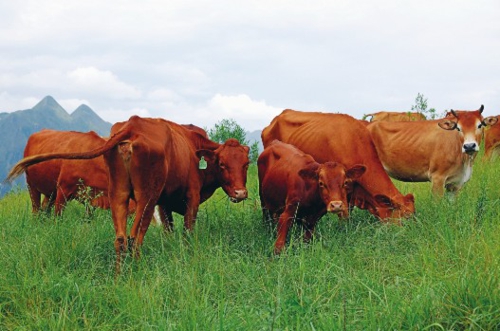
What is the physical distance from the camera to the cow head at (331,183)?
636 centimetres

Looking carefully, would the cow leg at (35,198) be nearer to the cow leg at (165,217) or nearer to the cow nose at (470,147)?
the cow leg at (165,217)

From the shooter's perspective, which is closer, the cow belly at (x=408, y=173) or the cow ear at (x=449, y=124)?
the cow ear at (x=449, y=124)

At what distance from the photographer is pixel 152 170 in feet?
20.8

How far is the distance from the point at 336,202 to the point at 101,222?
3.15 meters

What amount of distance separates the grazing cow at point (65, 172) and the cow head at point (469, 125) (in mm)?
5324

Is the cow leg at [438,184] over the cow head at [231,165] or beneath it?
beneath

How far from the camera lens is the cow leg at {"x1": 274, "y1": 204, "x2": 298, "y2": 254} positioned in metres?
6.82

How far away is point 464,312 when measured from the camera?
4086 millimetres

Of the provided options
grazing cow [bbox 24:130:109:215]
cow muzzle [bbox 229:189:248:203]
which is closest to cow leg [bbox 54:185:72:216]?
grazing cow [bbox 24:130:109:215]

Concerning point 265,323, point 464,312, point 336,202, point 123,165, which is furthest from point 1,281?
point 464,312

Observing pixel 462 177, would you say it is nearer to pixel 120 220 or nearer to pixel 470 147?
pixel 470 147

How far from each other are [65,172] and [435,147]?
6205mm

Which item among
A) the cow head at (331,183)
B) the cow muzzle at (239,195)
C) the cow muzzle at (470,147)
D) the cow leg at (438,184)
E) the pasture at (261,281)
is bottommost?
the pasture at (261,281)

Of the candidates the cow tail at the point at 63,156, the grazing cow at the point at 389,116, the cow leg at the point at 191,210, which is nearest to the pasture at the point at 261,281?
the cow leg at the point at 191,210
